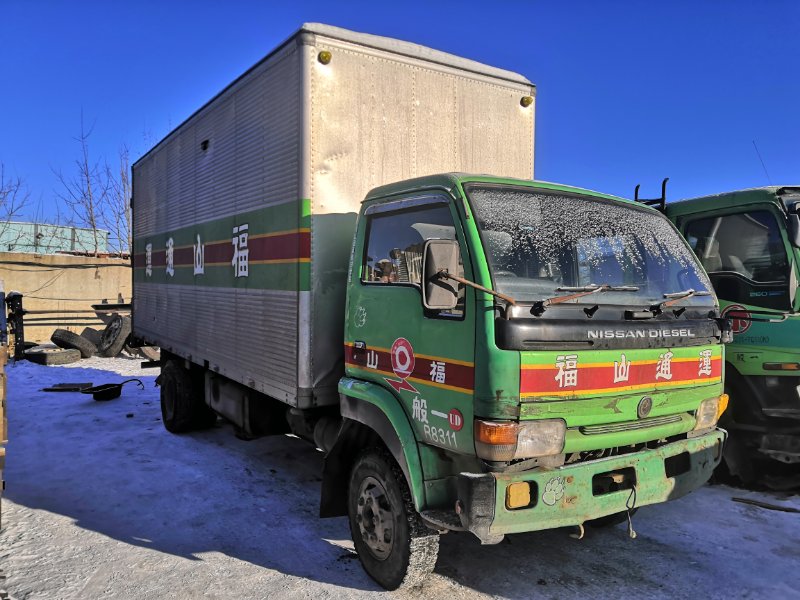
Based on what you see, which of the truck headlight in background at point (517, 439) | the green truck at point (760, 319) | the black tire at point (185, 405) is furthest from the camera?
the black tire at point (185, 405)

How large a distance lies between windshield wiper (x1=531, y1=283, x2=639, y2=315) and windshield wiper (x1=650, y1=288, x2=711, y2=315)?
16cm

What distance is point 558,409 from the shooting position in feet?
9.83

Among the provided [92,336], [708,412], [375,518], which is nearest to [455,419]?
[375,518]

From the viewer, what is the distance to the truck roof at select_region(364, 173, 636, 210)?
3.43 metres

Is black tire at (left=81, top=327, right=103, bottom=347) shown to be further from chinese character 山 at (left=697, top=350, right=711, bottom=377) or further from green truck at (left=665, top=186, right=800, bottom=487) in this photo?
chinese character 山 at (left=697, top=350, right=711, bottom=377)

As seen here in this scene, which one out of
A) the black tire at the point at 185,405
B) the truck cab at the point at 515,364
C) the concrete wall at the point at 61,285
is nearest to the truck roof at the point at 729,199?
the truck cab at the point at 515,364

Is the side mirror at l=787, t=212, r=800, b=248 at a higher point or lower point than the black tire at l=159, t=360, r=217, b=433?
higher

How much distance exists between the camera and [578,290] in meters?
3.19

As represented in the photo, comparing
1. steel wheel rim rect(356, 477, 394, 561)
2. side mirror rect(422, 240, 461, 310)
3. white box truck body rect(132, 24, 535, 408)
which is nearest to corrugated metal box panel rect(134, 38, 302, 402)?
white box truck body rect(132, 24, 535, 408)

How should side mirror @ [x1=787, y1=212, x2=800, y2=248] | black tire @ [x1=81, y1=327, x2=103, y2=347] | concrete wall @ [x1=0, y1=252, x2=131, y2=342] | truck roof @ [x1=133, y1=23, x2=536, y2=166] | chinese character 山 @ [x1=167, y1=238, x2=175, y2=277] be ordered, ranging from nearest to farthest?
1. truck roof @ [x1=133, y1=23, x2=536, y2=166]
2. side mirror @ [x1=787, y1=212, x2=800, y2=248]
3. chinese character 山 @ [x1=167, y1=238, x2=175, y2=277]
4. black tire @ [x1=81, y1=327, x2=103, y2=347]
5. concrete wall @ [x1=0, y1=252, x2=131, y2=342]

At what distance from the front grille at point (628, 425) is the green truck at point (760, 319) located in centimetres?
207

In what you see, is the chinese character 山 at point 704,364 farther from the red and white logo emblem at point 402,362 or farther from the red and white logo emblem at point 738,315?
the red and white logo emblem at point 738,315

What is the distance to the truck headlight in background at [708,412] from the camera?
3.64 m

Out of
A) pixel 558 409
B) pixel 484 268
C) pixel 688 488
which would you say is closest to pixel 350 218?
pixel 484 268
